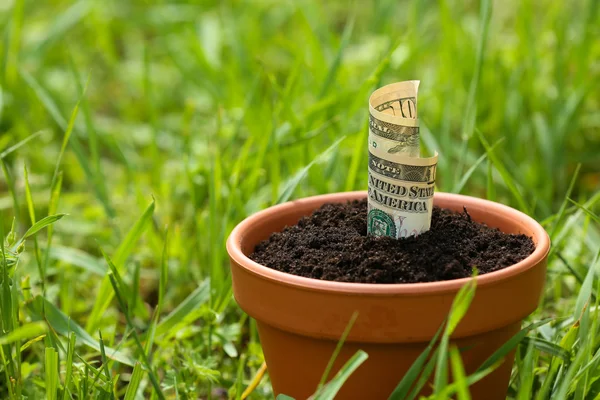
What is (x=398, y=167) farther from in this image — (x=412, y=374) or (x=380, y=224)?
(x=412, y=374)

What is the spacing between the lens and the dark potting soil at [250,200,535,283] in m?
1.21

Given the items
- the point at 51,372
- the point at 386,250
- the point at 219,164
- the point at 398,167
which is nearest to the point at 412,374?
the point at 386,250

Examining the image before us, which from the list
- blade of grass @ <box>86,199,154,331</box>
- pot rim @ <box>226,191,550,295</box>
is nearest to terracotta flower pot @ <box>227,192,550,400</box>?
pot rim @ <box>226,191,550,295</box>

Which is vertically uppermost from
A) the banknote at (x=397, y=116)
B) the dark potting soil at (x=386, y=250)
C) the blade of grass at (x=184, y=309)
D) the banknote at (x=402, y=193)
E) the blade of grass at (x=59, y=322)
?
the banknote at (x=397, y=116)

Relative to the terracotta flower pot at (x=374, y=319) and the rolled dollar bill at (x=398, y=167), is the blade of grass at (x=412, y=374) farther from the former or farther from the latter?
the rolled dollar bill at (x=398, y=167)

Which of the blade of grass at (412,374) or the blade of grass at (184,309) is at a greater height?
the blade of grass at (412,374)

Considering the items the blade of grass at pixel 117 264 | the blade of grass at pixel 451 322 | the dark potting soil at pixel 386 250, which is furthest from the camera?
the blade of grass at pixel 117 264

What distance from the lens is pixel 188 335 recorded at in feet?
5.21

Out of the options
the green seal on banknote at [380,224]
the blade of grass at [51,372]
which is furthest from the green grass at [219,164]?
the green seal on banknote at [380,224]

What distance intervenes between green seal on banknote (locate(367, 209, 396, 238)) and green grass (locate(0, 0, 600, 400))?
221mm

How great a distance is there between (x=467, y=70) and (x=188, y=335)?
4.62ft

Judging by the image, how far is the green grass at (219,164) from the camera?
1403mm

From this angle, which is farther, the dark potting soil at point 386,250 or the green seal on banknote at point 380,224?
the green seal on banknote at point 380,224

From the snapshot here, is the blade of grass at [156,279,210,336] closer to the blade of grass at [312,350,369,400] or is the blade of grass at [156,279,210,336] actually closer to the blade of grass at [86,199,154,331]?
the blade of grass at [86,199,154,331]
